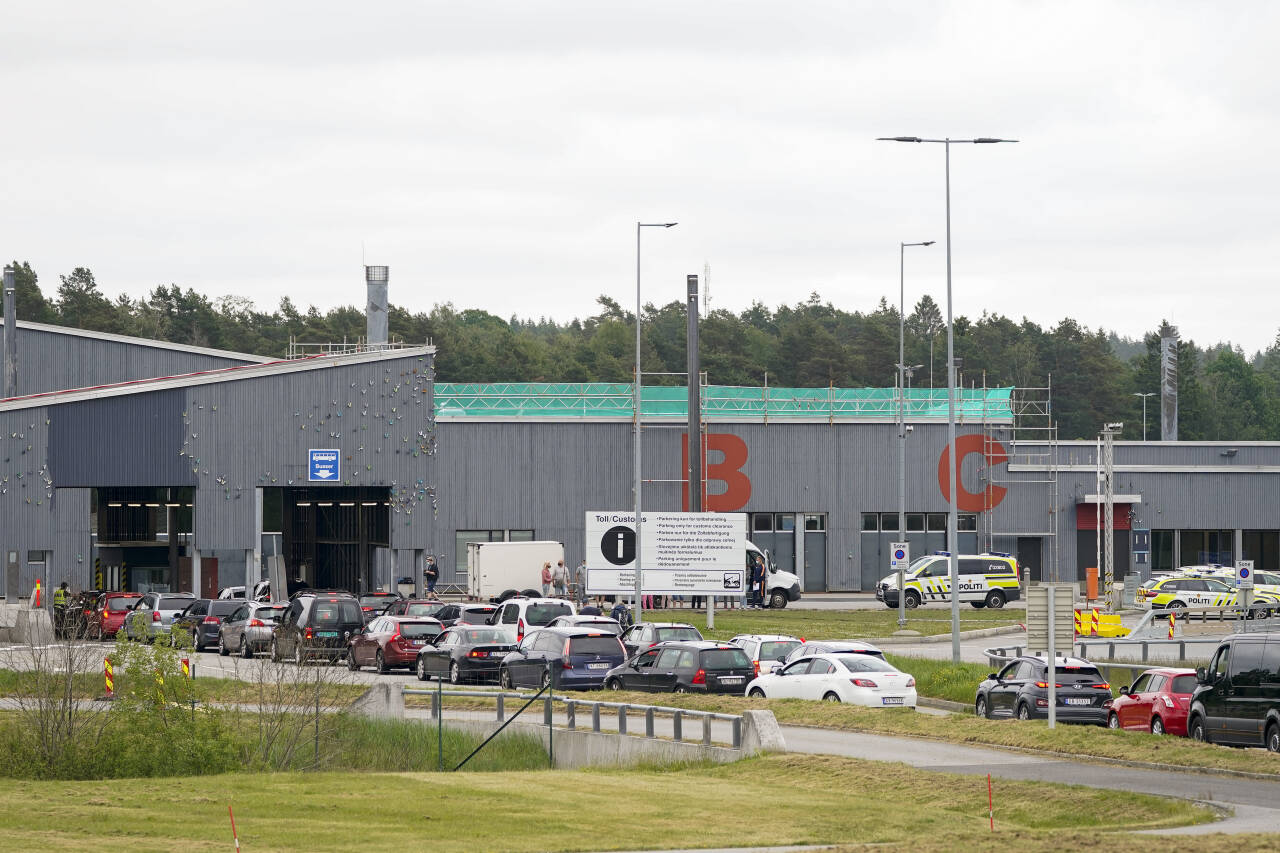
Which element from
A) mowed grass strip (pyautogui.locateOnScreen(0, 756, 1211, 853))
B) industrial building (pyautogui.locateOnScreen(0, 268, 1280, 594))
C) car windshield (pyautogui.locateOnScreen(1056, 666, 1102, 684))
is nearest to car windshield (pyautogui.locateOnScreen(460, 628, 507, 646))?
car windshield (pyautogui.locateOnScreen(1056, 666, 1102, 684))

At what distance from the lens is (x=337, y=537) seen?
77.5 metres

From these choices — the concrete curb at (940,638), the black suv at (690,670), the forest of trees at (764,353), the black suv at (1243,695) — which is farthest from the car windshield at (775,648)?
the forest of trees at (764,353)

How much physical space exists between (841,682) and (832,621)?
25247 mm

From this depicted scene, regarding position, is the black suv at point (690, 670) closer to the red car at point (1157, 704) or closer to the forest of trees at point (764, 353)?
the red car at point (1157, 704)

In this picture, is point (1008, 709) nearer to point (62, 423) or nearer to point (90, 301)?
point (62, 423)

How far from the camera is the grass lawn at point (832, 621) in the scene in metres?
51.2

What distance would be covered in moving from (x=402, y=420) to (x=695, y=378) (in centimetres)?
1115

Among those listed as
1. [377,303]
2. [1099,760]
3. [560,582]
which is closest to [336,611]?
[560,582]

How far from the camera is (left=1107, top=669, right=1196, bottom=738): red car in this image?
28906 mm

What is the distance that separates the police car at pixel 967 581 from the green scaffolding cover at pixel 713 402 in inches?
473

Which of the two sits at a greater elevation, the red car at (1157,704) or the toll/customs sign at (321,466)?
the toll/customs sign at (321,466)

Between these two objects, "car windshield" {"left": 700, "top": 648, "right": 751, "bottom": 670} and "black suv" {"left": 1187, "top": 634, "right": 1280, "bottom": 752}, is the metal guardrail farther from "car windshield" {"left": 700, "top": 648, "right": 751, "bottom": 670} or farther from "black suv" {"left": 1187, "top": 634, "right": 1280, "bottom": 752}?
"black suv" {"left": 1187, "top": 634, "right": 1280, "bottom": 752}

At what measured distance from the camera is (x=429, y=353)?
2645 inches

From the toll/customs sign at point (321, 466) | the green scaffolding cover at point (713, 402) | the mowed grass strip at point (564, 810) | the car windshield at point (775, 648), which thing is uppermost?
the green scaffolding cover at point (713, 402)
